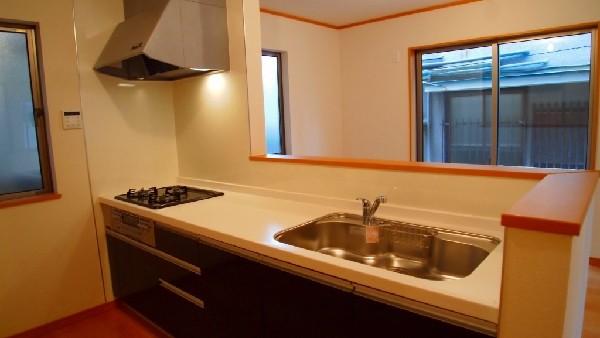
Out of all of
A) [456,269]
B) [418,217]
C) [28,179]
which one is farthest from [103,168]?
[456,269]

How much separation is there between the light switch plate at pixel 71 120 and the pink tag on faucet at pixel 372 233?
6.84 ft

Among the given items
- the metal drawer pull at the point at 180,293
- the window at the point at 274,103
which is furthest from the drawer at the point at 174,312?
the window at the point at 274,103

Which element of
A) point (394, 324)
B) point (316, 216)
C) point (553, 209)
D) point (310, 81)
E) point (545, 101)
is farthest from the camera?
point (310, 81)

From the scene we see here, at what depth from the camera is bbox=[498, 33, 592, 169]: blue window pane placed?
3.48 metres

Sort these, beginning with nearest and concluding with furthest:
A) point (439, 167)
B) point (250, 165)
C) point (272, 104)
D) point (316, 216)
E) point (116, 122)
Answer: point (439, 167) → point (316, 216) → point (250, 165) → point (116, 122) → point (272, 104)

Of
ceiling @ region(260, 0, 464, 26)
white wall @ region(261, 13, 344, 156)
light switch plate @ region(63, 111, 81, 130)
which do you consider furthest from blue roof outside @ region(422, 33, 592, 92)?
light switch plate @ region(63, 111, 81, 130)

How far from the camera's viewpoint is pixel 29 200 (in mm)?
2404

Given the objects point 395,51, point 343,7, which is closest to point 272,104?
point 343,7

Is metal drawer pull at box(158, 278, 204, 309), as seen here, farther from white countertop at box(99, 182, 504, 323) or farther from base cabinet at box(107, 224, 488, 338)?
white countertop at box(99, 182, 504, 323)

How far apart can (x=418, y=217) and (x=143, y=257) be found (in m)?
1.68

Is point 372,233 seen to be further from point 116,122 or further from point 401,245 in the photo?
point 116,122

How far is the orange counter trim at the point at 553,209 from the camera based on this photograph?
0.79m

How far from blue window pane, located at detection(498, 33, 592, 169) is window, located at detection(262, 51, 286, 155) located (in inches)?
91.8

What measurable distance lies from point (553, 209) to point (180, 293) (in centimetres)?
184
